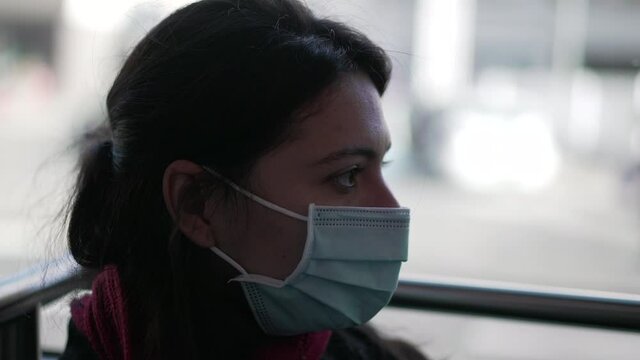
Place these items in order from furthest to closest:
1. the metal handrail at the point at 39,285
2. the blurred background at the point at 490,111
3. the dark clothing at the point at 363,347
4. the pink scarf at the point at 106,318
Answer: the blurred background at the point at 490,111 < the dark clothing at the point at 363,347 < the metal handrail at the point at 39,285 < the pink scarf at the point at 106,318

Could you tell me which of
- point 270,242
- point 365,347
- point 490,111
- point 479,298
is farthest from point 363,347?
point 490,111

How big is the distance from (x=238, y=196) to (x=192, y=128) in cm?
13

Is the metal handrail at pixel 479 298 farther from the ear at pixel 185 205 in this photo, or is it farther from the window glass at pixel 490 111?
the window glass at pixel 490 111

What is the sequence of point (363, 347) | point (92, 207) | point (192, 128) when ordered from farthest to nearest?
point (363, 347) < point (92, 207) < point (192, 128)

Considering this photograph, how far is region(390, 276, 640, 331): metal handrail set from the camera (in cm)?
137

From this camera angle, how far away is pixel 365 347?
1451mm

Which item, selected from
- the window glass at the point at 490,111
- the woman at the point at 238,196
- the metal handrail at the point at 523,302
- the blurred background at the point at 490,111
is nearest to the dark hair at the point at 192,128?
the woman at the point at 238,196

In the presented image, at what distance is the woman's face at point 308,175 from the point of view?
121cm

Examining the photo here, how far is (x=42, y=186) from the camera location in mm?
1737

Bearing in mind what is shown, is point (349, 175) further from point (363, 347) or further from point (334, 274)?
point (363, 347)

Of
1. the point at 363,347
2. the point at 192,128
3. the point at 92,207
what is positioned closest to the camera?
the point at 192,128

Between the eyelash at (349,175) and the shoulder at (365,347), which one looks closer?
the eyelash at (349,175)

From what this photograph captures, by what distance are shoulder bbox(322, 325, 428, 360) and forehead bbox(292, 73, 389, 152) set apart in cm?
40

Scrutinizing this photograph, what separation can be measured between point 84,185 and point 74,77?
10.6m
